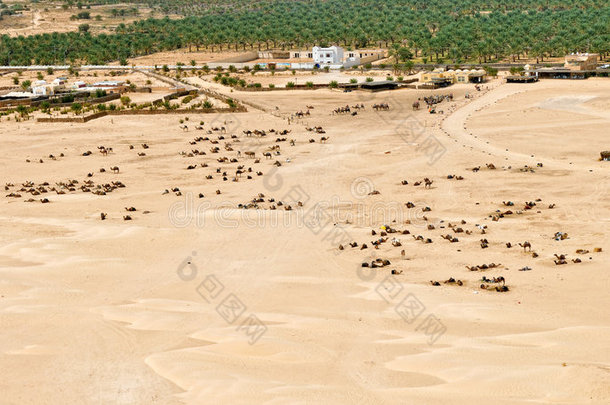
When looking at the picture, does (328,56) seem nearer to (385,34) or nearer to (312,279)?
(385,34)

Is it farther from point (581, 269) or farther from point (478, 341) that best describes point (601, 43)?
point (478, 341)

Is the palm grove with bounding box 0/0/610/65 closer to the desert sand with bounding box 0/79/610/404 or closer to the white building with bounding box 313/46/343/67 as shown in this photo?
the white building with bounding box 313/46/343/67

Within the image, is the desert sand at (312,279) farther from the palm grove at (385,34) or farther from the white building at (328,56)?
the white building at (328,56)

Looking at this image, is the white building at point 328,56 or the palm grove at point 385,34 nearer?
the palm grove at point 385,34

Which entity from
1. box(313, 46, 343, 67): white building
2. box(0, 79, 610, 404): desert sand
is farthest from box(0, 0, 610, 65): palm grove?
box(0, 79, 610, 404): desert sand

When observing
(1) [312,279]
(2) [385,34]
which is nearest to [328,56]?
(2) [385,34]

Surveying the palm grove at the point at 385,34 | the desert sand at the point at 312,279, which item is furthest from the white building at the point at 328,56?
the desert sand at the point at 312,279
